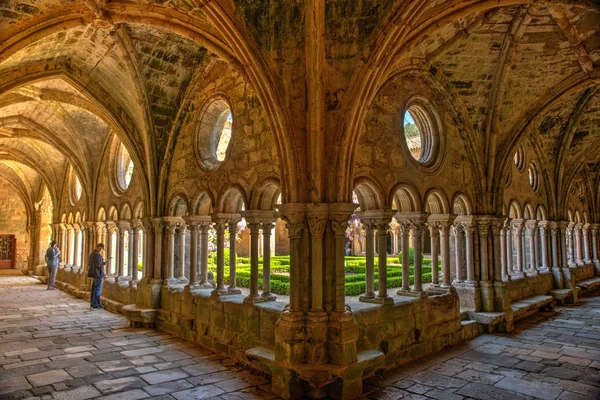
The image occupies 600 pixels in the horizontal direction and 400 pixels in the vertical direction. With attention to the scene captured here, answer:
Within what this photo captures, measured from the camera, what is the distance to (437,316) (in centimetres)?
635

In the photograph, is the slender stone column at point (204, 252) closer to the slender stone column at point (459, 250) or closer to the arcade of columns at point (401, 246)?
the arcade of columns at point (401, 246)

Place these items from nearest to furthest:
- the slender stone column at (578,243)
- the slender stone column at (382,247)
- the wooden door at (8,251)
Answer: the slender stone column at (382,247) < the slender stone column at (578,243) < the wooden door at (8,251)

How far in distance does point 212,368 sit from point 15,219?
65.5 ft

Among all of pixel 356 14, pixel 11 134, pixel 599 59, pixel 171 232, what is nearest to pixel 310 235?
pixel 356 14

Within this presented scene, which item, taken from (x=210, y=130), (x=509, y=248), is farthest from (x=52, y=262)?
(x=509, y=248)

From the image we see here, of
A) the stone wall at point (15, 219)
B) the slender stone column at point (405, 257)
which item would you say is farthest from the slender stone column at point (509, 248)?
the stone wall at point (15, 219)

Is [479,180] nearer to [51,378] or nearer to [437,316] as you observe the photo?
[437,316]

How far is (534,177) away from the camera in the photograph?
1108cm

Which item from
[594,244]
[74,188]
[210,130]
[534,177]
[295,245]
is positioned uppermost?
[210,130]

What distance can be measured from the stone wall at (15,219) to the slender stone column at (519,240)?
21.5 m

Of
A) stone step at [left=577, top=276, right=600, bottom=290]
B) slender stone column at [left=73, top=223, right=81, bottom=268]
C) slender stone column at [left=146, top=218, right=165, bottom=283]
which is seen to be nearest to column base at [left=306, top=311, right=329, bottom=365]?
slender stone column at [left=146, top=218, right=165, bottom=283]

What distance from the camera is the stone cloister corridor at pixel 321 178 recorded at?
4.75m

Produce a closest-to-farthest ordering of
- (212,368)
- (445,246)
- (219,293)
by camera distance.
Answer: (212,368)
(219,293)
(445,246)

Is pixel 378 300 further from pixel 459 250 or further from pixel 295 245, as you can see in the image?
pixel 459 250
